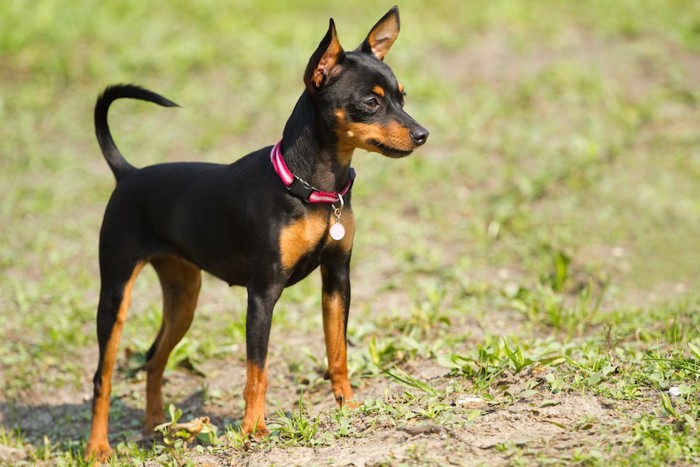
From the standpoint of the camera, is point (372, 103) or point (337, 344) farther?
point (337, 344)

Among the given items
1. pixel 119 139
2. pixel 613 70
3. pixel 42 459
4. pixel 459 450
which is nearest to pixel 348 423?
pixel 459 450

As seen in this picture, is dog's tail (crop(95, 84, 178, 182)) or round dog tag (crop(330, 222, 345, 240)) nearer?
round dog tag (crop(330, 222, 345, 240))

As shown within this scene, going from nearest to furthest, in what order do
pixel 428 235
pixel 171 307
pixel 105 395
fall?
pixel 105 395, pixel 171 307, pixel 428 235

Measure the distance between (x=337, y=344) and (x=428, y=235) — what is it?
369 centimetres

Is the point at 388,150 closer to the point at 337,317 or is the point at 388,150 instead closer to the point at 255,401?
the point at 337,317

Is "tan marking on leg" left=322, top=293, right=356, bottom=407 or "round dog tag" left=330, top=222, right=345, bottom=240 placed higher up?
"round dog tag" left=330, top=222, right=345, bottom=240

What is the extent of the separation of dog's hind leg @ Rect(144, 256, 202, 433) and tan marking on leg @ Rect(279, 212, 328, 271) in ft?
3.83

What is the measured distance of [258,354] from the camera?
175 inches

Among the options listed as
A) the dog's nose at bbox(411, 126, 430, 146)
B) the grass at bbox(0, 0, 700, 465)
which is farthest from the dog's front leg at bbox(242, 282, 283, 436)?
the dog's nose at bbox(411, 126, 430, 146)

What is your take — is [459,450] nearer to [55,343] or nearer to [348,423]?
[348,423]

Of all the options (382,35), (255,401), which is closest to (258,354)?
(255,401)

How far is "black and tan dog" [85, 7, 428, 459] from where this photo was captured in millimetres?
4395

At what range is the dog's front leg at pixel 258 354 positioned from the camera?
443 centimetres

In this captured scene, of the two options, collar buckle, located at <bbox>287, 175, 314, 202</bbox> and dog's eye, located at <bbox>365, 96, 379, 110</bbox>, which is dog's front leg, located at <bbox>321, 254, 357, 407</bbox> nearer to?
collar buckle, located at <bbox>287, 175, 314, 202</bbox>
